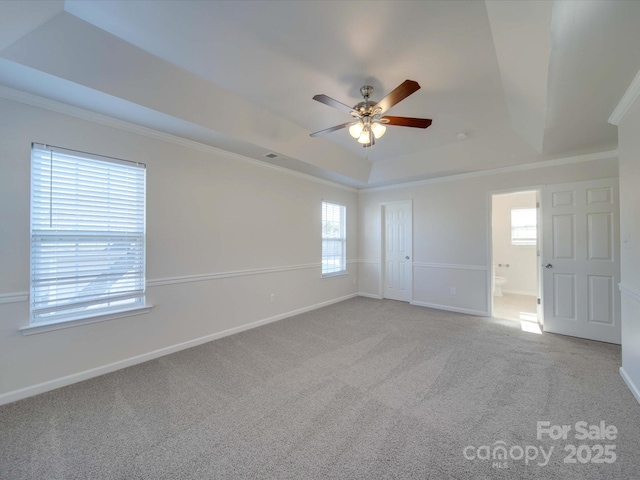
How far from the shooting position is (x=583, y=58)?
178cm

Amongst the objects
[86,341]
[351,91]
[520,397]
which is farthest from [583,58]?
[86,341]

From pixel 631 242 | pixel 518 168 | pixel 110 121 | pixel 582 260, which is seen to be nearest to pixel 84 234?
pixel 110 121

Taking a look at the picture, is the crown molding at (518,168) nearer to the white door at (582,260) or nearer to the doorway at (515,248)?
the white door at (582,260)

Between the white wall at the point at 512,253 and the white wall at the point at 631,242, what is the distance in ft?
13.1

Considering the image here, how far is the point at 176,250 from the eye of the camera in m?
3.10

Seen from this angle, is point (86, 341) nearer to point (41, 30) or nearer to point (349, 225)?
point (41, 30)

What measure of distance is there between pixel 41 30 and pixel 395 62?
265cm

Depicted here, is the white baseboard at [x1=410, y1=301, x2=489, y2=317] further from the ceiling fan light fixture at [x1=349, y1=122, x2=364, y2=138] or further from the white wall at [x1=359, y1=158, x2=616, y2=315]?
the ceiling fan light fixture at [x1=349, y1=122, x2=364, y2=138]

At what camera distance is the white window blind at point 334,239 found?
17.3ft

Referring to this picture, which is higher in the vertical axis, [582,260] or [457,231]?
[457,231]

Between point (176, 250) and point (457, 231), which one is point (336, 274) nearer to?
point (457, 231)

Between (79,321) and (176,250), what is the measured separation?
1081 millimetres

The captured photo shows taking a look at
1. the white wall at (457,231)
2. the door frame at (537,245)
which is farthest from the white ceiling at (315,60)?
the white wall at (457,231)

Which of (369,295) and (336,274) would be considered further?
(369,295)
